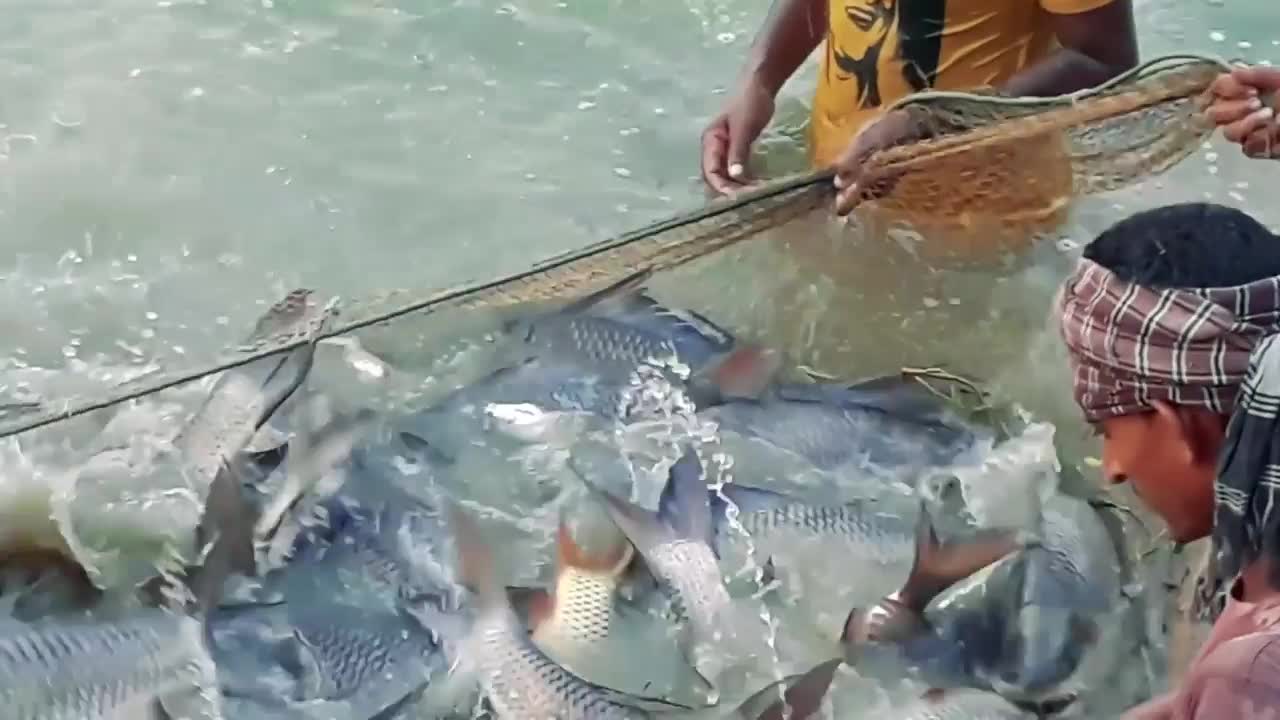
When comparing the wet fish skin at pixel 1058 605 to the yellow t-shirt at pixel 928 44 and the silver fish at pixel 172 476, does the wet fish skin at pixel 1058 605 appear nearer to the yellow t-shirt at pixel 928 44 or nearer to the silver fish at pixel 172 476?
the yellow t-shirt at pixel 928 44

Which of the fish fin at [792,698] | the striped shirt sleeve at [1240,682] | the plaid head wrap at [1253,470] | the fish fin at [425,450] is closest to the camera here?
the striped shirt sleeve at [1240,682]

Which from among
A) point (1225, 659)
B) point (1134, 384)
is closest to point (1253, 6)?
point (1134, 384)

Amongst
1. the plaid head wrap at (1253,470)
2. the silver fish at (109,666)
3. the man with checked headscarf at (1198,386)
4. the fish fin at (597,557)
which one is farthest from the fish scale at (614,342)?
the plaid head wrap at (1253,470)

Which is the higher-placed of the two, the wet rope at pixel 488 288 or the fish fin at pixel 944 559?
the wet rope at pixel 488 288

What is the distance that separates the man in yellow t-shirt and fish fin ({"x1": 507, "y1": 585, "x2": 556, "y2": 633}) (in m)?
0.73

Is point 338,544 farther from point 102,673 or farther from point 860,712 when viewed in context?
point 860,712

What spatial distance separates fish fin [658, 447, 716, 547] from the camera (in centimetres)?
211

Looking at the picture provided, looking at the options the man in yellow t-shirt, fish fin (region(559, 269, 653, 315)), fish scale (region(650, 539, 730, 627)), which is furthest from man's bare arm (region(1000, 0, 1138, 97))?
fish scale (region(650, 539, 730, 627))

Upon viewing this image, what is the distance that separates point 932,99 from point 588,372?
753mm

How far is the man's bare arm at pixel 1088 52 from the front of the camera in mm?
2252

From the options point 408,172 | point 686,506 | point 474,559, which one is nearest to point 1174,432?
point 686,506

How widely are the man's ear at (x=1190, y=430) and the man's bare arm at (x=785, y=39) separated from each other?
1.55 m

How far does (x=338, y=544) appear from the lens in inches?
83.4

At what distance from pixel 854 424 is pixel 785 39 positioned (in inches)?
35.8
